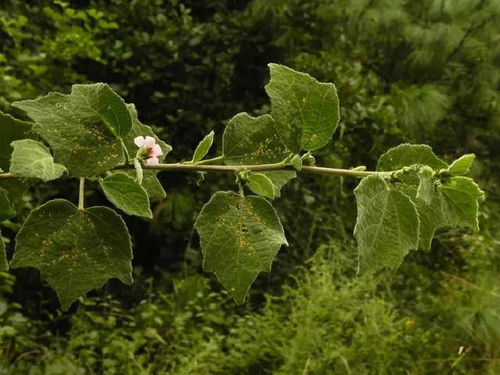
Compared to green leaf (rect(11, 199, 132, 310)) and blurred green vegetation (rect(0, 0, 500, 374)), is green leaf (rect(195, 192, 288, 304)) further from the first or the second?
blurred green vegetation (rect(0, 0, 500, 374))

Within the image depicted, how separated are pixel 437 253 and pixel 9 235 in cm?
155

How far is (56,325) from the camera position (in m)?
1.97

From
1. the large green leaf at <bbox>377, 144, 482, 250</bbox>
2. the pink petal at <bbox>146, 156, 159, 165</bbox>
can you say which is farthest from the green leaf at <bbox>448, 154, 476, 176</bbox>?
the pink petal at <bbox>146, 156, 159, 165</bbox>

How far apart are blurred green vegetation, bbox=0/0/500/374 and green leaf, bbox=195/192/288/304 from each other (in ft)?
4.81

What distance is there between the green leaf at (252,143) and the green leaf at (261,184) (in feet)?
0.04

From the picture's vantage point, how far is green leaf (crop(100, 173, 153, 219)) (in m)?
0.21

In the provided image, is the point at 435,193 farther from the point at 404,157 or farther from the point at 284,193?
the point at 284,193

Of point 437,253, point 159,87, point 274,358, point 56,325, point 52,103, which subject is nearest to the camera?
point 52,103

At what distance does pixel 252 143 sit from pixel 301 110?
0.02 m

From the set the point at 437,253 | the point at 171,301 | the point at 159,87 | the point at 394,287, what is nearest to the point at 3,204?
the point at 171,301

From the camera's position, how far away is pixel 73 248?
0.68 ft

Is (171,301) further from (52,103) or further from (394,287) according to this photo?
(52,103)

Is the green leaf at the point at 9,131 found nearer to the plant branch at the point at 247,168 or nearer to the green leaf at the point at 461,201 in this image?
the plant branch at the point at 247,168

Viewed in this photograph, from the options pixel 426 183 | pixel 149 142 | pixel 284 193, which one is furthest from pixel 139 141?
pixel 284 193
